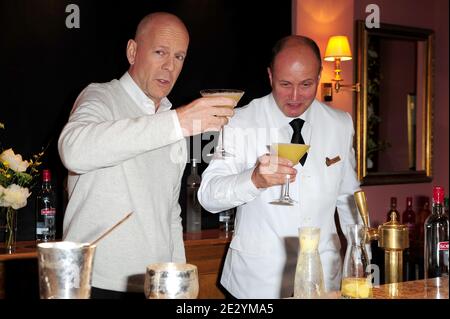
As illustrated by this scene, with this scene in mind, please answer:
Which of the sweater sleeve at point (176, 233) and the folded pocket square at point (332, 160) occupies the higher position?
the folded pocket square at point (332, 160)

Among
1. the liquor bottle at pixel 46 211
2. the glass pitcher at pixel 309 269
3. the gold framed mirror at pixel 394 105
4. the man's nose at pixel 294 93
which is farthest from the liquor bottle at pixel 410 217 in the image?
the glass pitcher at pixel 309 269

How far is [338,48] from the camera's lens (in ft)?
15.7

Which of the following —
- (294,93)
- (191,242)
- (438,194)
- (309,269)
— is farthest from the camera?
(191,242)

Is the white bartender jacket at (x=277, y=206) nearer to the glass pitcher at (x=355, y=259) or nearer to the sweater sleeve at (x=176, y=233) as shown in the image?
the sweater sleeve at (x=176, y=233)

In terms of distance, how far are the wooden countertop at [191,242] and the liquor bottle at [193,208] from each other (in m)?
0.07

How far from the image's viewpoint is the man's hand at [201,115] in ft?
5.92

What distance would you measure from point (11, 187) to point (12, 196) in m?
0.05

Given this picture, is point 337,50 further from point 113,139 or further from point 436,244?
point 113,139

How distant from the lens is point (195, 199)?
13.9 feet

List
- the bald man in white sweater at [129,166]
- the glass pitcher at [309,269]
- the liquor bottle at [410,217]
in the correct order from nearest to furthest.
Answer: the glass pitcher at [309,269]
the bald man in white sweater at [129,166]
the liquor bottle at [410,217]

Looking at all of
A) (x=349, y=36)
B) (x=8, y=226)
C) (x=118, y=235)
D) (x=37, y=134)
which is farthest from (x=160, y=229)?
(x=349, y=36)

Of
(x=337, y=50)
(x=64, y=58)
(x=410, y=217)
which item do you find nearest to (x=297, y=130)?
(x=64, y=58)

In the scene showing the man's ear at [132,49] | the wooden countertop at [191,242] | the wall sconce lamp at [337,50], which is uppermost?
the wall sconce lamp at [337,50]

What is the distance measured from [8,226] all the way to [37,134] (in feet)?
1.98
